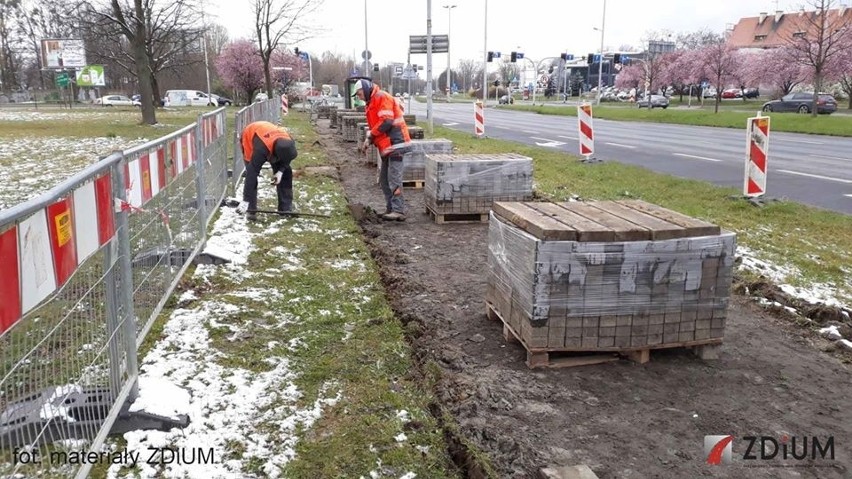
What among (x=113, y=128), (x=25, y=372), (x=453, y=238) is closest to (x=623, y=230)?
(x=25, y=372)

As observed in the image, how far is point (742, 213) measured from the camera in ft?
28.6

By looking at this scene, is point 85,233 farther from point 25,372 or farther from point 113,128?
point 113,128

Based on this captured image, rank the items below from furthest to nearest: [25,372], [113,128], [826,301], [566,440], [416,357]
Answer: [113,128]
[826,301]
[416,357]
[566,440]
[25,372]

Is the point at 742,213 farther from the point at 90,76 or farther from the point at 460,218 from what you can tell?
the point at 90,76

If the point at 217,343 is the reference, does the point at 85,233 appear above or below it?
above

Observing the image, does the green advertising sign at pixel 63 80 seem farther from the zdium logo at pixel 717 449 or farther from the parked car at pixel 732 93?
the zdium logo at pixel 717 449

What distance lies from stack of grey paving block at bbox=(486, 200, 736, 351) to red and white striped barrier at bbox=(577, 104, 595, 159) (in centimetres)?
952

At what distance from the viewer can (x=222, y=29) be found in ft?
254

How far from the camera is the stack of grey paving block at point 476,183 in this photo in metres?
8.45

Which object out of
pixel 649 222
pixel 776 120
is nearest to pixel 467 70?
pixel 776 120

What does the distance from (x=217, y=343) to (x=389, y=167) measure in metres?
4.73

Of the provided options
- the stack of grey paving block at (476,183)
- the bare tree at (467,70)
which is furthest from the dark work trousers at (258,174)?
the bare tree at (467,70)

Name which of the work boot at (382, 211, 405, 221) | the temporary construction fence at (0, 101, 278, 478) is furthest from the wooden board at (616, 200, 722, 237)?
the work boot at (382, 211, 405, 221)

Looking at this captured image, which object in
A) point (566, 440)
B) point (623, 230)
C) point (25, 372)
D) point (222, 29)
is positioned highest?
point (222, 29)
